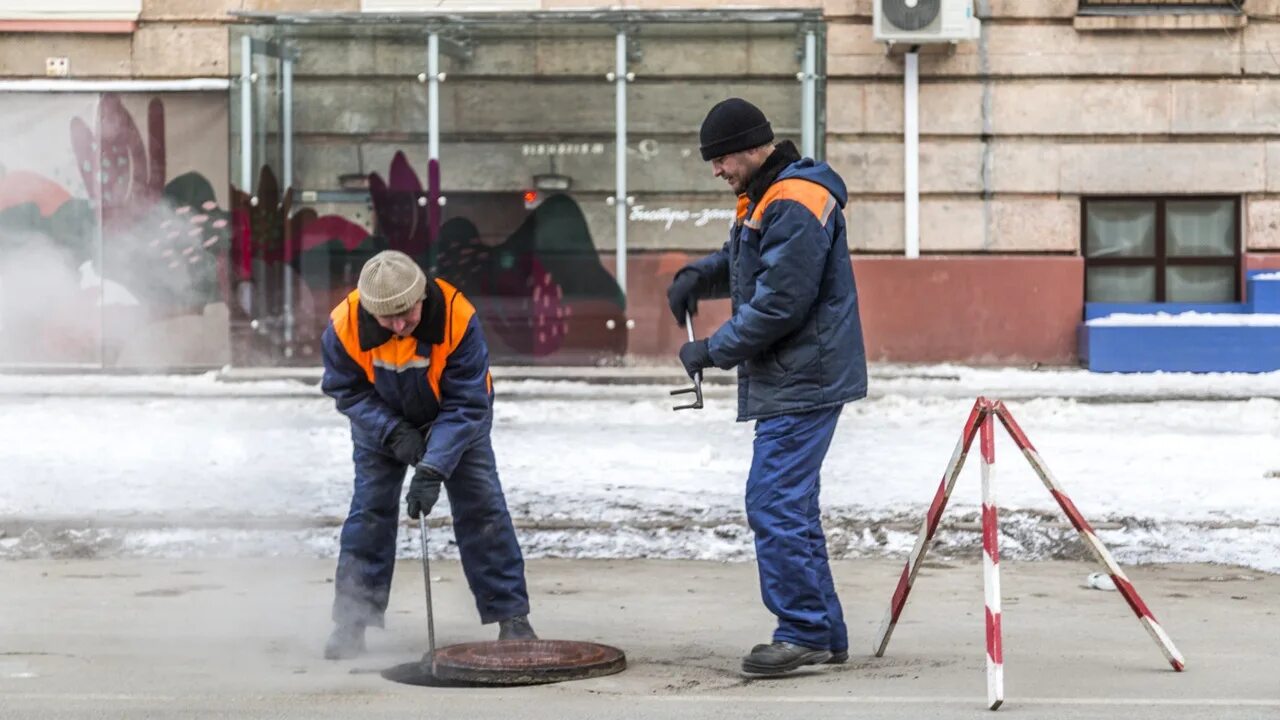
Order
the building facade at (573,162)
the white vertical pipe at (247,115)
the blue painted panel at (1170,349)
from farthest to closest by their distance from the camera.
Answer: the blue painted panel at (1170,349)
the building facade at (573,162)
the white vertical pipe at (247,115)

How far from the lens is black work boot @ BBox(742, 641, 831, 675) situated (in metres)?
6.07

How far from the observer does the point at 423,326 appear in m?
6.32

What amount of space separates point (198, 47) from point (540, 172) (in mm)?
3224

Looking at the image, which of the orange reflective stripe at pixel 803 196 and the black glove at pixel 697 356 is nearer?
the orange reflective stripe at pixel 803 196

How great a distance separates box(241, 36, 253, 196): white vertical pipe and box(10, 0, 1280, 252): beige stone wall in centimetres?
91

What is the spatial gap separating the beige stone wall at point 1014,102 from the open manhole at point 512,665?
1090 centimetres

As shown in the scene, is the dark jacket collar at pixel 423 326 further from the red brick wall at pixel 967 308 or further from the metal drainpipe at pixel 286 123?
the red brick wall at pixel 967 308

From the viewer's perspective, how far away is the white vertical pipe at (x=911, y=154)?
16.7 meters

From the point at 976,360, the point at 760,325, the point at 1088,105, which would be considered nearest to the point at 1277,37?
the point at 1088,105

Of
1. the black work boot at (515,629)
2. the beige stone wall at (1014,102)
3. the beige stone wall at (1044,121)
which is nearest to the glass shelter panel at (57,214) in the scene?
the beige stone wall at (1014,102)

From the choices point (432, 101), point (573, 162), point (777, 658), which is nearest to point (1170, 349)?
point (573, 162)

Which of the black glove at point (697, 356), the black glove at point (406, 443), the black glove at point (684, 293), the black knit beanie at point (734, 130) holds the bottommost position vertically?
the black glove at point (406, 443)

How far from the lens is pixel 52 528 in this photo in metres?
9.29

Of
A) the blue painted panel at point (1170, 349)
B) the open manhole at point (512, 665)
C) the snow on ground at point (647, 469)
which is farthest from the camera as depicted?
the blue painted panel at point (1170, 349)
